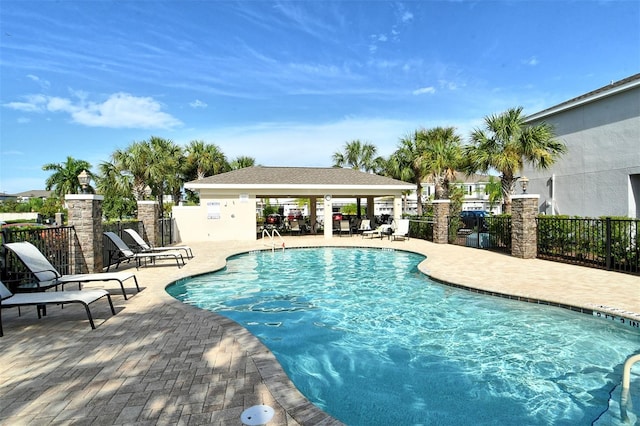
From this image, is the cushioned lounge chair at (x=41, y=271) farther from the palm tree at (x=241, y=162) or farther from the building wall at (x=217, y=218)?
the palm tree at (x=241, y=162)

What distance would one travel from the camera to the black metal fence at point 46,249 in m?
7.02

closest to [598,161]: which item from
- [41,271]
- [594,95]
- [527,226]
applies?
[594,95]

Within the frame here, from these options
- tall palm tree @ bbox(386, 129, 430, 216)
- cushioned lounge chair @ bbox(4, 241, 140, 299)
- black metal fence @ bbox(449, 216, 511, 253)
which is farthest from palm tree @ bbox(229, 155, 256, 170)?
cushioned lounge chair @ bbox(4, 241, 140, 299)

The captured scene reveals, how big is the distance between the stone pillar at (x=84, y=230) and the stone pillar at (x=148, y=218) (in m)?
6.15

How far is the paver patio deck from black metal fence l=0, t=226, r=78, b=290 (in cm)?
118

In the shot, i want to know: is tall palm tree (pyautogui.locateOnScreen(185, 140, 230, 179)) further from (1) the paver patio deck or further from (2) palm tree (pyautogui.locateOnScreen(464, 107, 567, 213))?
(1) the paver patio deck

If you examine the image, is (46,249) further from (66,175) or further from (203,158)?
(66,175)

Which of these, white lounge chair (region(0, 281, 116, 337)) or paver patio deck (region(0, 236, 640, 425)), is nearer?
paver patio deck (region(0, 236, 640, 425))

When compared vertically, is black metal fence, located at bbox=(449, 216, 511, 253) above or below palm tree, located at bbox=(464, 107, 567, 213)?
below

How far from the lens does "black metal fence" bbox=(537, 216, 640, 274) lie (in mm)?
9062

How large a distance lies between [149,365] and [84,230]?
6683 millimetres

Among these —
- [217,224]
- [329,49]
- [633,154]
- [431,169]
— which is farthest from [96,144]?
[633,154]

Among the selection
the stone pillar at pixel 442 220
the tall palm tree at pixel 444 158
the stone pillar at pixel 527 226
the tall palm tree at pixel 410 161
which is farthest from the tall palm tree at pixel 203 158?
the stone pillar at pixel 527 226

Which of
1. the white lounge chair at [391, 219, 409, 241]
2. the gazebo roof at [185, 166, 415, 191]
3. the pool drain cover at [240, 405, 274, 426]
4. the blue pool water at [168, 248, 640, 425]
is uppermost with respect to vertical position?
the gazebo roof at [185, 166, 415, 191]
